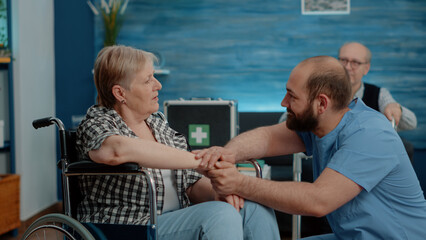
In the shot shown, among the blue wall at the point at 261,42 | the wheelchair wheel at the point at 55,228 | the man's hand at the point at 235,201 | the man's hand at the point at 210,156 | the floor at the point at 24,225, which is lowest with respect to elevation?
the floor at the point at 24,225

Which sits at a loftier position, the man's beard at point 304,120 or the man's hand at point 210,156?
the man's beard at point 304,120

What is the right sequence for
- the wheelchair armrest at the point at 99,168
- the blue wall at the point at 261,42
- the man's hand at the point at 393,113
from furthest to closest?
the blue wall at the point at 261,42 < the man's hand at the point at 393,113 < the wheelchair armrest at the point at 99,168

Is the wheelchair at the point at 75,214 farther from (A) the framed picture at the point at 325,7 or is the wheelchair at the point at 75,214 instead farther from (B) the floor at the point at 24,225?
(A) the framed picture at the point at 325,7

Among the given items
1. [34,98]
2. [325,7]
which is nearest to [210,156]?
[34,98]

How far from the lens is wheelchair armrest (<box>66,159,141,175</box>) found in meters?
1.33

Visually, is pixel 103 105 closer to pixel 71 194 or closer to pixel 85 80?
pixel 71 194

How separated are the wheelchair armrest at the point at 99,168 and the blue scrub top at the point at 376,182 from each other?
1.93 feet

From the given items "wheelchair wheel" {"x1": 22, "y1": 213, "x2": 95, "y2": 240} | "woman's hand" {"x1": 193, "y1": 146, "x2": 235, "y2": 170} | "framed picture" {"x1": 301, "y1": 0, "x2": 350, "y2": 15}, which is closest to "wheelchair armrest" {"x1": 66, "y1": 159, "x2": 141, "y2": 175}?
"wheelchair wheel" {"x1": 22, "y1": 213, "x2": 95, "y2": 240}

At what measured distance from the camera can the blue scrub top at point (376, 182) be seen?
54.9 inches

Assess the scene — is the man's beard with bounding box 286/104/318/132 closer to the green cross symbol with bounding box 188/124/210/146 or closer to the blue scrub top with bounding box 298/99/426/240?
the blue scrub top with bounding box 298/99/426/240

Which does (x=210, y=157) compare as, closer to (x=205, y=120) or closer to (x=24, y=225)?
(x=205, y=120)

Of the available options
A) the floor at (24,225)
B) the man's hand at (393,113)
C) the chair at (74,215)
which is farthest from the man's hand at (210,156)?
the floor at (24,225)

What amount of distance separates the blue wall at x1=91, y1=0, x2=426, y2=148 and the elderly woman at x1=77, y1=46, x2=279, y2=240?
97.8 inches

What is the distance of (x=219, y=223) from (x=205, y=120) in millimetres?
1700
